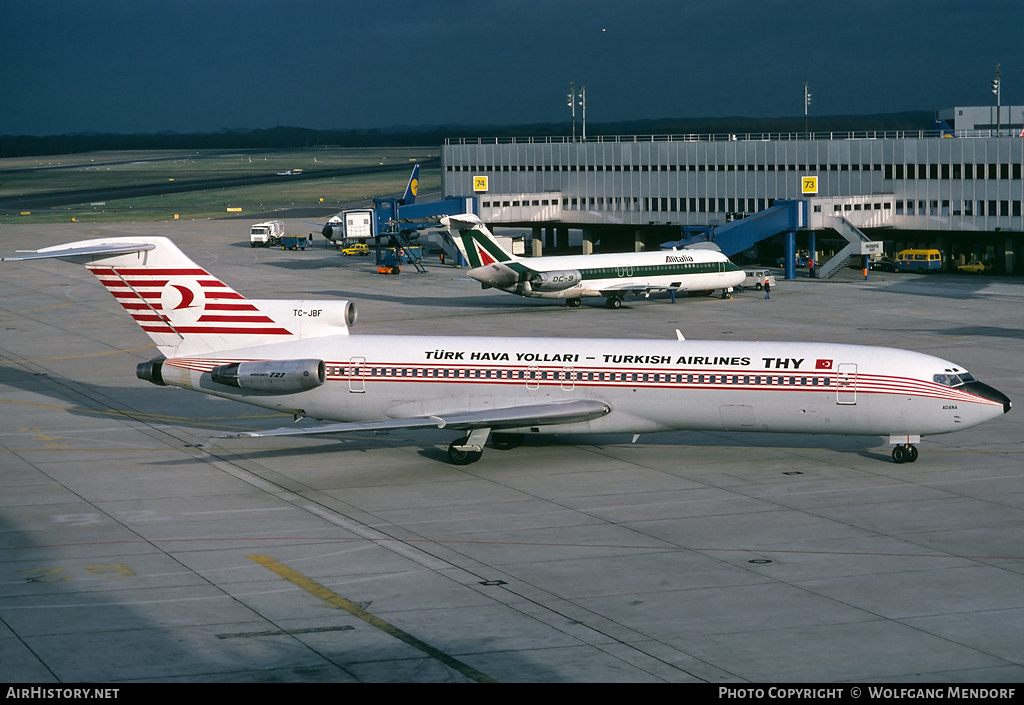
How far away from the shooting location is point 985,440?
37.5 meters

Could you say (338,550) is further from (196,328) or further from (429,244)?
(429,244)

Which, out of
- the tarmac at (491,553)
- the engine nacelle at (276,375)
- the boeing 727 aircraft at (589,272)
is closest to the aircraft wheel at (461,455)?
the tarmac at (491,553)

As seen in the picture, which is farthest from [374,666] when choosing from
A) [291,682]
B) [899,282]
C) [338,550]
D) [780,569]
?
[899,282]

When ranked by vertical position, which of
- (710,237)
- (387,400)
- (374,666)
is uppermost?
(710,237)

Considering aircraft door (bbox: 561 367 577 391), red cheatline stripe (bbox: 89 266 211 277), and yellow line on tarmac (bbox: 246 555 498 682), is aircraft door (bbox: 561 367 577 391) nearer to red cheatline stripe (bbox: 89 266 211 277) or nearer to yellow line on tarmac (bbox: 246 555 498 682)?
red cheatline stripe (bbox: 89 266 211 277)

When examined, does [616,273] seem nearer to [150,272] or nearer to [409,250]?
[409,250]

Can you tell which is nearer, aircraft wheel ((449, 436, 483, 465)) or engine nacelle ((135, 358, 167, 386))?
aircraft wheel ((449, 436, 483, 465))

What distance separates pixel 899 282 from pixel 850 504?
191 ft

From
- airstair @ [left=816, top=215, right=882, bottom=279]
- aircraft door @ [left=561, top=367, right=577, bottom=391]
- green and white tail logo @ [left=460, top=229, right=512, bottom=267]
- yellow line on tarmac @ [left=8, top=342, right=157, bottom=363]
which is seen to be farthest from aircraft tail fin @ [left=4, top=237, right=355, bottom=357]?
airstair @ [left=816, top=215, right=882, bottom=279]

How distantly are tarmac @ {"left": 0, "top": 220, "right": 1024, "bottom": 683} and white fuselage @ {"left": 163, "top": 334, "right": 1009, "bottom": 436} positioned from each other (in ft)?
4.76

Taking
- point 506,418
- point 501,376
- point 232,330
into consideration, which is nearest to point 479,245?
point 232,330

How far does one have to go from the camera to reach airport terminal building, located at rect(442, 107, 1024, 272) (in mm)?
89750

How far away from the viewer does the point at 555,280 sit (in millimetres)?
71562

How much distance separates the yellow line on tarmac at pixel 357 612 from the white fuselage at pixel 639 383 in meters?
10.2
